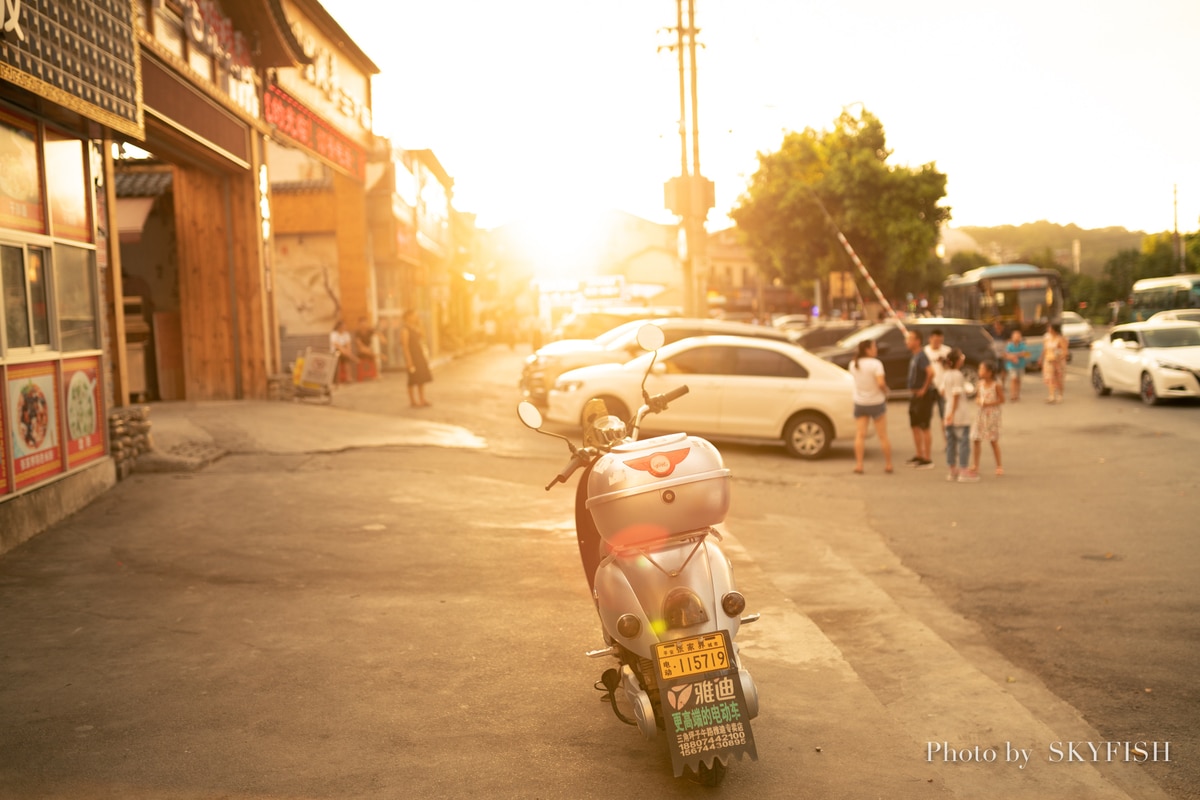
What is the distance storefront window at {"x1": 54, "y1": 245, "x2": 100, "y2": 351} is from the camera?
375 inches

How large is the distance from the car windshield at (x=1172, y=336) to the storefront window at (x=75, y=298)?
18962 mm

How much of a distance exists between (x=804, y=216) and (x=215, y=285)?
1313 inches

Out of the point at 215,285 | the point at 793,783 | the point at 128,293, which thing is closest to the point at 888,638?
the point at 793,783

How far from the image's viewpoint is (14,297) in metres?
8.59

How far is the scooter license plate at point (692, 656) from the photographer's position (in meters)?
4.04

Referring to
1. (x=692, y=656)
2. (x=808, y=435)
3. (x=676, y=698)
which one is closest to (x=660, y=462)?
(x=692, y=656)

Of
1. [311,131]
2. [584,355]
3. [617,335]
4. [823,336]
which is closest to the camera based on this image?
[584,355]

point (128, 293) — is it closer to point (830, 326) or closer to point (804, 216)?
point (830, 326)

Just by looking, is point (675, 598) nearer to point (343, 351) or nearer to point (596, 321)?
point (343, 351)

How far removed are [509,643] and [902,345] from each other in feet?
Answer: 58.7

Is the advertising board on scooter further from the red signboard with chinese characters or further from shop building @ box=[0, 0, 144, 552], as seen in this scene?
the red signboard with chinese characters

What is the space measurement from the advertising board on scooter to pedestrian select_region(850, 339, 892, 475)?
9.95 m

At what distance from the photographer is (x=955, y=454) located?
13.1 metres

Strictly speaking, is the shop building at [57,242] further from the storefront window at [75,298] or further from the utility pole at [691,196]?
the utility pole at [691,196]
